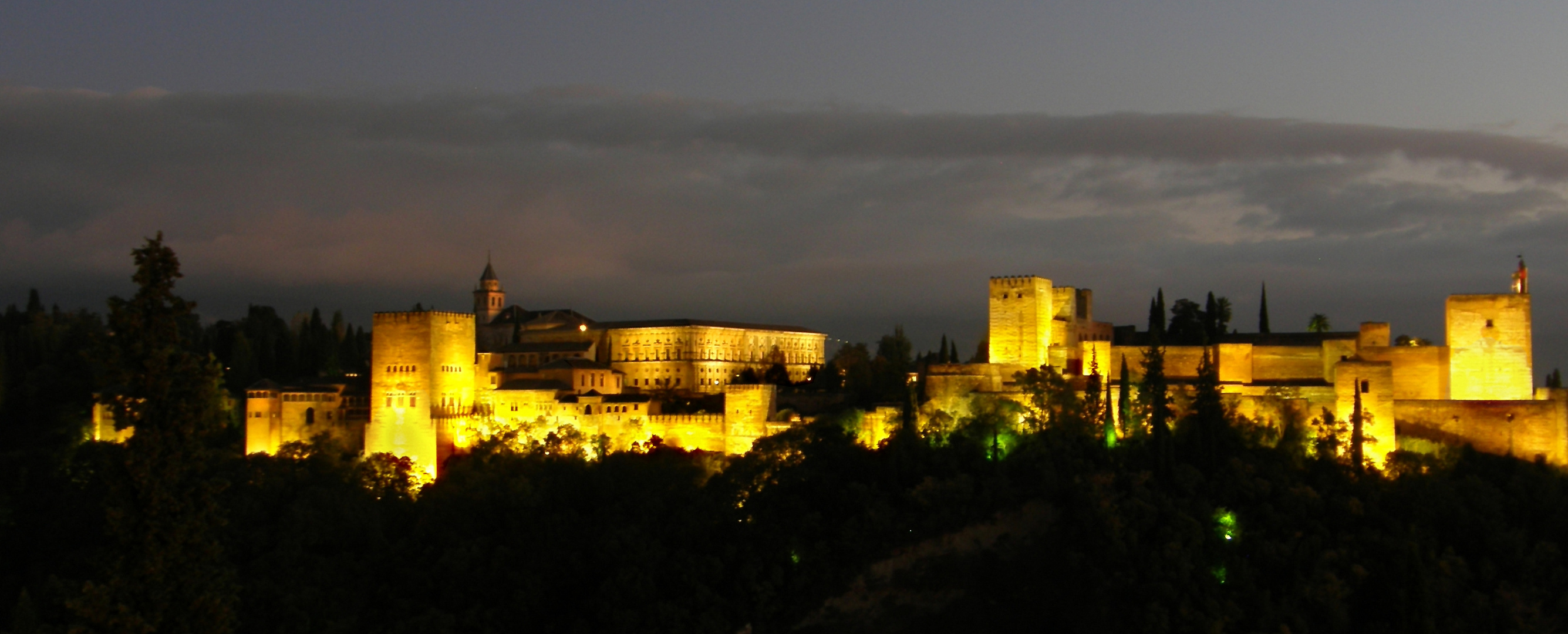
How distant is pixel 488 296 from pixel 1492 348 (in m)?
60.0

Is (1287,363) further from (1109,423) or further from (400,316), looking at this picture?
(400,316)

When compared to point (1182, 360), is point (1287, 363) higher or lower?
lower

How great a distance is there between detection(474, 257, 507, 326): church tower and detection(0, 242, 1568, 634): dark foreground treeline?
37.6m

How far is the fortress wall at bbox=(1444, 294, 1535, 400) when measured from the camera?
47625 mm

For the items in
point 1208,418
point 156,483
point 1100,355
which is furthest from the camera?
point 1100,355

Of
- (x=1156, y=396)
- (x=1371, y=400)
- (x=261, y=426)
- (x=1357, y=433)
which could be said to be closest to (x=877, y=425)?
(x=1156, y=396)

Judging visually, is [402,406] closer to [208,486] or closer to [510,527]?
[510,527]

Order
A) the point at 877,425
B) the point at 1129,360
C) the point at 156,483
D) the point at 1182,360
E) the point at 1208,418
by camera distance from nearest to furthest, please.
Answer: the point at 156,483, the point at 1208,418, the point at 877,425, the point at 1182,360, the point at 1129,360

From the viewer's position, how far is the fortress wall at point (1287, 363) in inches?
2000

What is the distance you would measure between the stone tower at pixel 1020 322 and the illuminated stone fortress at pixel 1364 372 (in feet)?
0.15

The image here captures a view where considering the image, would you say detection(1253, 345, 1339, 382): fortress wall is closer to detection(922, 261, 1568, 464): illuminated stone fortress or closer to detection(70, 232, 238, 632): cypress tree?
detection(922, 261, 1568, 464): illuminated stone fortress

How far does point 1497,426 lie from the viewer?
45.5m

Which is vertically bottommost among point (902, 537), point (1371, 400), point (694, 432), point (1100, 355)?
point (902, 537)

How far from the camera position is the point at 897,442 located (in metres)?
46.4
